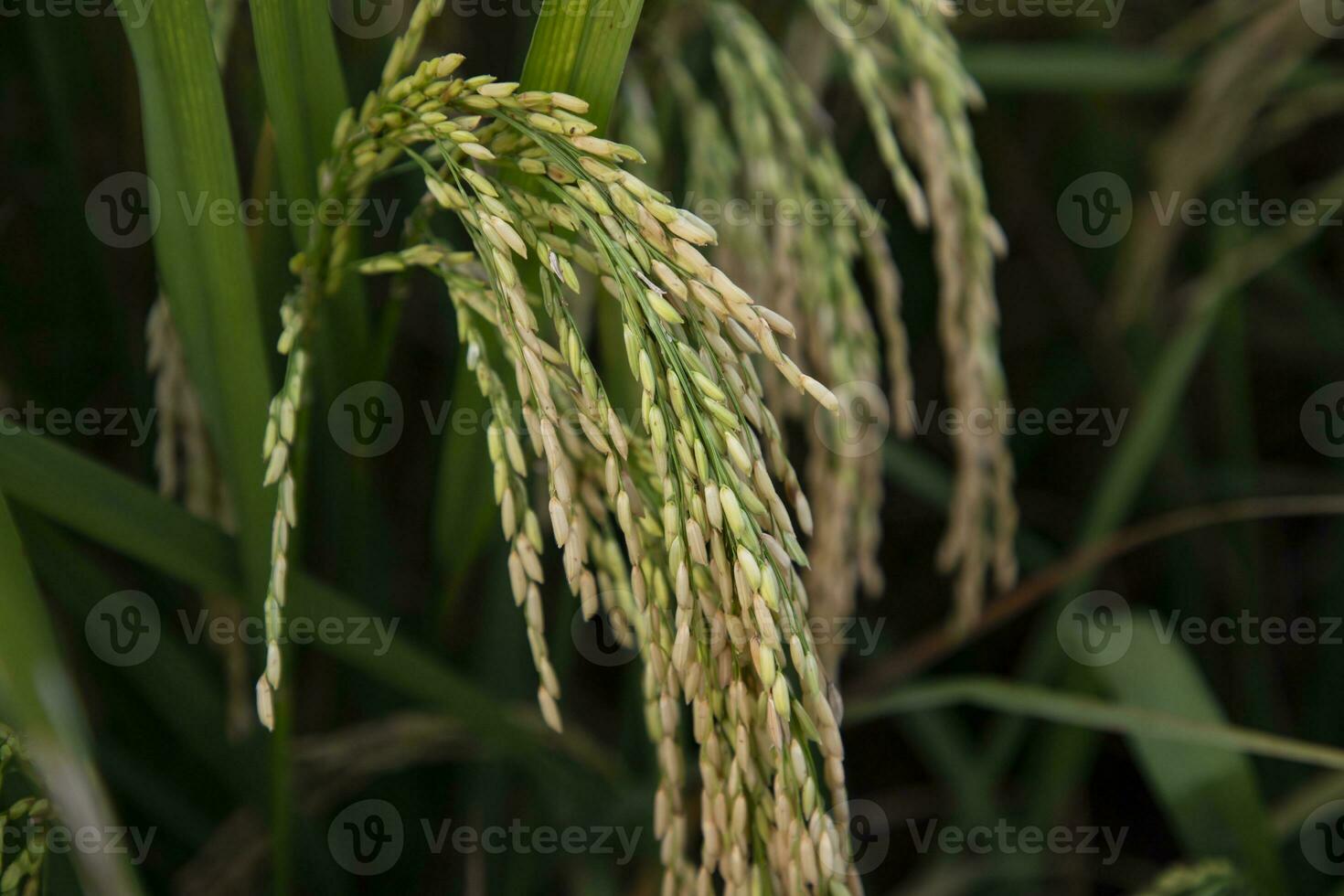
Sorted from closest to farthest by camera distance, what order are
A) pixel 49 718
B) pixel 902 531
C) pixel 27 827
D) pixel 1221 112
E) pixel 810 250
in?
pixel 49 718, pixel 27 827, pixel 810 250, pixel 1221 112, pixel 902 531

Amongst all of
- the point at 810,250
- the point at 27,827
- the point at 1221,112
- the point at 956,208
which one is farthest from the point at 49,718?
the point at 1221,112

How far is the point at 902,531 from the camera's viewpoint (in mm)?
1901

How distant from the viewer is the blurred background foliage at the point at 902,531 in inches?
39.3

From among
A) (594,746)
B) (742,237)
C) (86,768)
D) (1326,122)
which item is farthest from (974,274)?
(1326,122)

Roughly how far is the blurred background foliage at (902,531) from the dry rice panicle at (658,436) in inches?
7.9

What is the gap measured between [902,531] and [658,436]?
141 centimetres

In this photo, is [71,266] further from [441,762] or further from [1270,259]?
[1270,259]

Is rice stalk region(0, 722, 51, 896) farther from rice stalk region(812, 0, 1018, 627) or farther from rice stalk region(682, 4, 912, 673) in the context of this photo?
rice stalk region(812, 0, 1018, 627)

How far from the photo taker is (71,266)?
117cm

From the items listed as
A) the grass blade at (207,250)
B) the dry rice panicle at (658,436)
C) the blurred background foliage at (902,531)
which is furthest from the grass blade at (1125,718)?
the grass blade at (207,250)

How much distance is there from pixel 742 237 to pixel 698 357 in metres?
0.46

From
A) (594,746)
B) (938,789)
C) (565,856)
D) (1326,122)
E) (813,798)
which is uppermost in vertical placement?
(1326,122)

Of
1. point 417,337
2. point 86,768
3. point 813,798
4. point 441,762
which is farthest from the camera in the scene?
point 417,337

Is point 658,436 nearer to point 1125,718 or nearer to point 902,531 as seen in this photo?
point 1125,718
